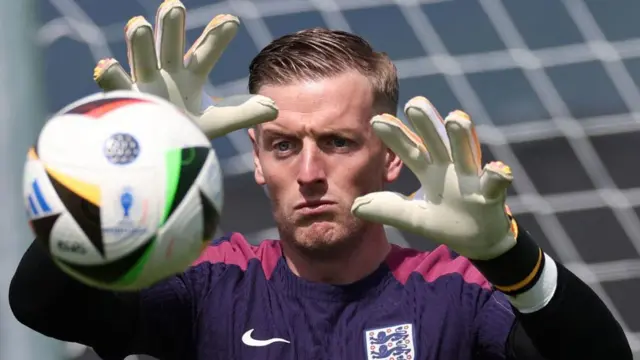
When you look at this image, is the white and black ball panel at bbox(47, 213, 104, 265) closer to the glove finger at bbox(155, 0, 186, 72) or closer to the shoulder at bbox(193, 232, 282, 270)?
the glove finger at bbox(155, 0, 186, 72)

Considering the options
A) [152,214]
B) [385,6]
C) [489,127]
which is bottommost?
[152,214]

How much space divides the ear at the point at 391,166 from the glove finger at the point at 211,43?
0.50 meters

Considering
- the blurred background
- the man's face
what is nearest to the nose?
the man's face

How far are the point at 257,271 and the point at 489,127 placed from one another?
1391 mm

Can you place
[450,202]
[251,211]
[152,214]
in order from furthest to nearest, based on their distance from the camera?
[251,211], [450,202], [152,214]

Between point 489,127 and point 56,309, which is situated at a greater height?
point 489,127

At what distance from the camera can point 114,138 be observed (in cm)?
213

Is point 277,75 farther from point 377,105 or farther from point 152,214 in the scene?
point 152,214

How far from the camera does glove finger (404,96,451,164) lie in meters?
2.31

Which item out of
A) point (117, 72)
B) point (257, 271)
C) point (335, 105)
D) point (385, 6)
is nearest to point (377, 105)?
point (335, 105)

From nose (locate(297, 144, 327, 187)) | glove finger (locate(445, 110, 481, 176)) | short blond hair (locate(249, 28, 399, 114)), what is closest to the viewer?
glove finger (locate(445, 110, 481, 176))

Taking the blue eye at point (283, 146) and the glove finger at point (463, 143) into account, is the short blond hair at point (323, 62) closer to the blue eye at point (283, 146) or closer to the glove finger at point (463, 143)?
the blue eye at point (283, 146)

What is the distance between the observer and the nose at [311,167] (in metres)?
2.58

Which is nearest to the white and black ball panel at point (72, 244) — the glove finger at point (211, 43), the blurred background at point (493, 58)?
the glove finger at point (211, 43)
